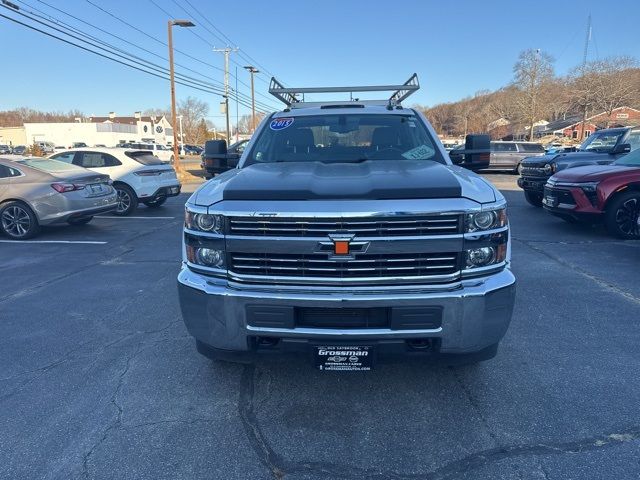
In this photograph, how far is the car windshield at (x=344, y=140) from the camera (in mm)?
4059

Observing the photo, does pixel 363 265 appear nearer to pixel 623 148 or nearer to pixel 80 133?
pixel 623 148

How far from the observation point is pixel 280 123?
4.53m

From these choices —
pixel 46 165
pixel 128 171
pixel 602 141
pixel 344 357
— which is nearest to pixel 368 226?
pixel 344 357

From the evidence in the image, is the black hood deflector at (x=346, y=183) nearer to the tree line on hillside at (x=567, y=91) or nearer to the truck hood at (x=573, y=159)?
the truck hood at (x=573, y=159)

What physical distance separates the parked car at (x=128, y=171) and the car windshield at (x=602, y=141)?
11490 mm

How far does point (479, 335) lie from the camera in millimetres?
2660

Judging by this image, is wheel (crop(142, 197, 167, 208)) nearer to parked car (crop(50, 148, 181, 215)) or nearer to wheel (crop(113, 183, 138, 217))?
parked car (crop(50, 148, 181, 215))

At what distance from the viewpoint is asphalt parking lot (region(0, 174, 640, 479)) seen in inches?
97.8

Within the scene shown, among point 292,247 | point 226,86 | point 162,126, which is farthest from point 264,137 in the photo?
point 162,126

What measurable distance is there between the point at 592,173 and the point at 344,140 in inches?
243

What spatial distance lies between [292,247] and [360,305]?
0.51m

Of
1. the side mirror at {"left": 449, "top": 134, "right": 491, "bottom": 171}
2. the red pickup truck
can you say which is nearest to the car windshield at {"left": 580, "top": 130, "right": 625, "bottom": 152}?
the red pickup truck

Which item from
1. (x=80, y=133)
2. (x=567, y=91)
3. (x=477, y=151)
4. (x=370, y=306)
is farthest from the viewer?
(x=80, y=133)

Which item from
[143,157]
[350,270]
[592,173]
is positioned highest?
[143,157]
